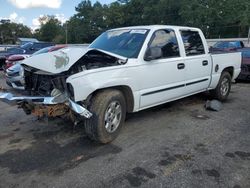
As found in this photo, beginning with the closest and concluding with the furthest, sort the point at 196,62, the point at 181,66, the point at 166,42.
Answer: the point at 166,42, the point at 181,66, the point at 196,62

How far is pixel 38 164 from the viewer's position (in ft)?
13.2

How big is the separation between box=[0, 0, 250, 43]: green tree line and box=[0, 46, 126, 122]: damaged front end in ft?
94.9

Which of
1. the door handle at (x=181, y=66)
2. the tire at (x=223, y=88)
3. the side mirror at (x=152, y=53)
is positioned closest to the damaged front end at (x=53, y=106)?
the side mirror at (x=152, y=53)

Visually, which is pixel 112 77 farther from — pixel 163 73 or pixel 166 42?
pixel 166 42

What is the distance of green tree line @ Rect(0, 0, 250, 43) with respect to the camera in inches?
1324

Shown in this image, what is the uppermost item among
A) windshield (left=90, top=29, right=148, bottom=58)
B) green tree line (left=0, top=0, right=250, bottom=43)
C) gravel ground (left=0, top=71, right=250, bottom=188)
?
green tree line (left=0, top=0, right=250, bottom=43)

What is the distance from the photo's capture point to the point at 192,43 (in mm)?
6570

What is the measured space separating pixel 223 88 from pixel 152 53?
11.2ft

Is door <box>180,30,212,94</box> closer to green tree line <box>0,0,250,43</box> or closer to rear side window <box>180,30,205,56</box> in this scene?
rear side window <box>180,30,205,56</box>

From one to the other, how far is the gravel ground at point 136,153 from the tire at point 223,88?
122 centimetres

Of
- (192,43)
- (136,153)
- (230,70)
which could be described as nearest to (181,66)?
(192,43)

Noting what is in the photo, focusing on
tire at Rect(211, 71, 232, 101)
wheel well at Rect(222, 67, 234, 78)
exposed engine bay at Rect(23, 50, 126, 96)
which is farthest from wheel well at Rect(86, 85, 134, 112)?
wheel well at Rect(222, 67, 234, 78)

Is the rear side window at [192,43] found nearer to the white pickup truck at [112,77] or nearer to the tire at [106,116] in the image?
the white pickup truck at [112,77]

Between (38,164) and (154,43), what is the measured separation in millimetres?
2912
